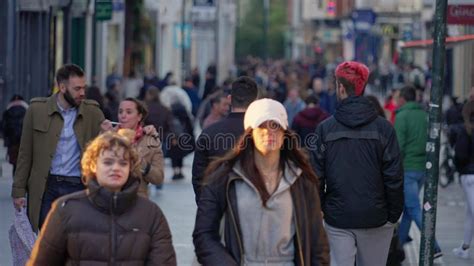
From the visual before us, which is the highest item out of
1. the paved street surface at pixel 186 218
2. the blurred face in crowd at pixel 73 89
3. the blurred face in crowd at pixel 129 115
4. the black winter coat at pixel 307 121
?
the blurred face in crowd at pixel 73 89

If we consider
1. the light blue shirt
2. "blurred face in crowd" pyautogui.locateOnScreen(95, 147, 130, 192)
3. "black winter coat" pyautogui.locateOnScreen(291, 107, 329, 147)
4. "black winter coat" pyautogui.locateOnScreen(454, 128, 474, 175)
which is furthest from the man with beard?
"black winter coat" pyautogui.locateOnScreen(291, 107, 329, 147)

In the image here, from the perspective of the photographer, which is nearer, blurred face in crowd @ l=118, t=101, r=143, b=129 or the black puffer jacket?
the black puffer jacket

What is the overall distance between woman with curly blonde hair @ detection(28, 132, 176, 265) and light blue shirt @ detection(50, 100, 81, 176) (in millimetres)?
3859

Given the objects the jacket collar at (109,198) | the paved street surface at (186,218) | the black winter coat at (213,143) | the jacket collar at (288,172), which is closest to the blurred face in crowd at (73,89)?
the black winter coat at (213,143)

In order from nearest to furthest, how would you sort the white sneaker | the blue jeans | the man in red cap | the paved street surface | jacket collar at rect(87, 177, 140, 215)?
jacket collar at rect(87, 177, 140, 215) < the man in red cap < the paved street surface < the blue jeans < the white sneaker

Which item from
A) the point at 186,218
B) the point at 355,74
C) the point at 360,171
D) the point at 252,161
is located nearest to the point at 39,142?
the point at 355,74

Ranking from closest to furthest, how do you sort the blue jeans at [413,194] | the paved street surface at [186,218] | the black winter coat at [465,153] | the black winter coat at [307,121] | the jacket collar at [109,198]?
the jacket collar at [109,198]
the paved street surface at [186,218]
the black winter coat at [465,153]
the blue jeans at [413,194]
the black winter coat at [307,121]

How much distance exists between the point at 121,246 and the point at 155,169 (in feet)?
11.3

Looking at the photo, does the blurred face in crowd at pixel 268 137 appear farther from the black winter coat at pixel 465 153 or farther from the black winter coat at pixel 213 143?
the black winter coat at pixel 465 153

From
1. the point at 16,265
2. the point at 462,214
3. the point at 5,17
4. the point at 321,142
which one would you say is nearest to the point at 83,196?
the point at 321,142

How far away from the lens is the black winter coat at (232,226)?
691cm

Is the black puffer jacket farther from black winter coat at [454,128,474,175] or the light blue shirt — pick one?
black winter coat at [454,128,474,175]

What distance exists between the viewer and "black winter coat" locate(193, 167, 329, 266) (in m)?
6.91

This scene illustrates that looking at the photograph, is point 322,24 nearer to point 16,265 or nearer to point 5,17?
point 5,17
